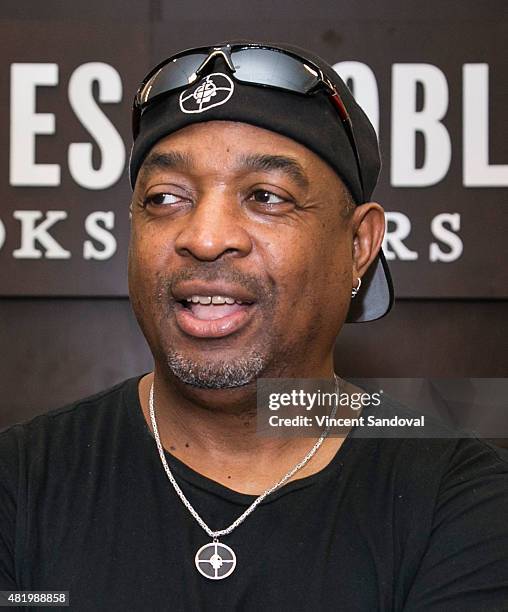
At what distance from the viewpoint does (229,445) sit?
3.16 ft

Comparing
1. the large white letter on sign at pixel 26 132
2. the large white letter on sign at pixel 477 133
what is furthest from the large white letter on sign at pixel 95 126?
the large white letter on sign at pixel 477 133

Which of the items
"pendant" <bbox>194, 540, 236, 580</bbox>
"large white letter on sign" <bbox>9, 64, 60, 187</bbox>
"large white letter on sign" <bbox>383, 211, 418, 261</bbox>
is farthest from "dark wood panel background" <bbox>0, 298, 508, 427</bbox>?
"pendant" <bbox>194, 540, 236, 580</bbox>

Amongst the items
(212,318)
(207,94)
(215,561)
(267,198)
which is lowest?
(215,561)

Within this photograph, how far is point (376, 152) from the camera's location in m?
1.04

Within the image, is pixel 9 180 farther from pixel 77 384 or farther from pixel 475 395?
pixel 475 395

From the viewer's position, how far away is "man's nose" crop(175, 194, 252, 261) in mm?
871

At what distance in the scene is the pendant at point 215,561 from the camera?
0.83m

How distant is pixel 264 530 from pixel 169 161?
1.19 feet

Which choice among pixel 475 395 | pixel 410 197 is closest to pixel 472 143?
pixel 410 197

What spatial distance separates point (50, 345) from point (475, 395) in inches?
29.1

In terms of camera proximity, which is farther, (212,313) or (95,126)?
(95,126)

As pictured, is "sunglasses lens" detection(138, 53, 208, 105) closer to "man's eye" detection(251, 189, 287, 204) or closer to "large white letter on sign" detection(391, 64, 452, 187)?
"man's eye" detection(251, 189, 287, 204)

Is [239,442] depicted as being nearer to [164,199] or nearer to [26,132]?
[164,199]

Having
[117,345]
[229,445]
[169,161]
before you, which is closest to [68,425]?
[229,445]
